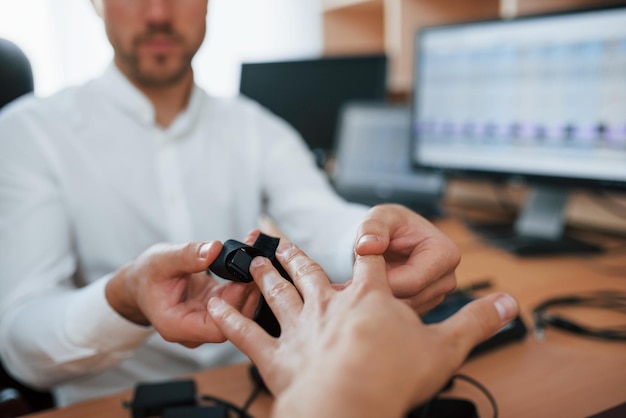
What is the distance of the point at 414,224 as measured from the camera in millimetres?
450

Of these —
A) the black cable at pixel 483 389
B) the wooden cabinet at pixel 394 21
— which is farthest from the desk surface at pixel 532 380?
the wooden cabinet at pixel 394 21

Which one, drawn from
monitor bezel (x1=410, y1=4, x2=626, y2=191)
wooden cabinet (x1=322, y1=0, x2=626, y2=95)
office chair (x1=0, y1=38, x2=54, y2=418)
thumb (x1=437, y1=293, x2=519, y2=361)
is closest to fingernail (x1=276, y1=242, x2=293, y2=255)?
thumb (x1=437, y1=293, x2=519, y2=361)

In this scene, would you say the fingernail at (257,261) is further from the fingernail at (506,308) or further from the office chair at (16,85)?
the office chair at (16,85)

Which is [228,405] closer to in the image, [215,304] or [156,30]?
[215,304]

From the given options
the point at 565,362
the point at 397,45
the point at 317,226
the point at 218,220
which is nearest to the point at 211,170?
the point at 218,220

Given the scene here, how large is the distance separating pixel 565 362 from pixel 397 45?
3.72ft

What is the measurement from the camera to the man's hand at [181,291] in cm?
37

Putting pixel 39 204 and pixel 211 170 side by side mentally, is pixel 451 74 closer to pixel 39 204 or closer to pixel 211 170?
pixel 211 170

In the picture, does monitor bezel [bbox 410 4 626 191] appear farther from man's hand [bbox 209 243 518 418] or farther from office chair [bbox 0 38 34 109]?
office chair [bbox 0 38 34 109]

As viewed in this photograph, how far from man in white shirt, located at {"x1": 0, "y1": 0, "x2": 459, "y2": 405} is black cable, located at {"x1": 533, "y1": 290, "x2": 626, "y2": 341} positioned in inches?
10.0

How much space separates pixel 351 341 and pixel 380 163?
1.07 m

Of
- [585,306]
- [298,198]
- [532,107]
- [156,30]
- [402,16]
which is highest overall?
[402,16]

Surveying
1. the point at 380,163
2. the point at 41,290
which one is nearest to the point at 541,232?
the point at 380,163

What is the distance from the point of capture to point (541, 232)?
0.95 meters
